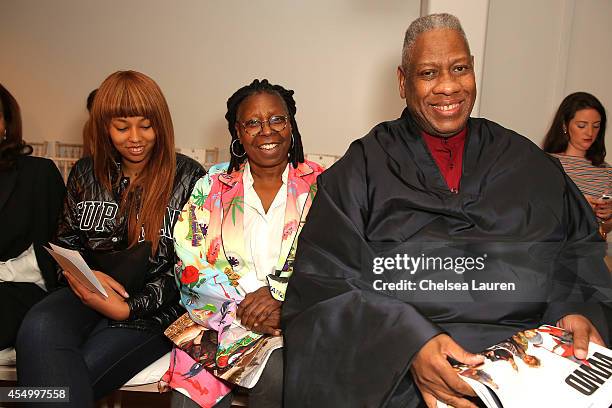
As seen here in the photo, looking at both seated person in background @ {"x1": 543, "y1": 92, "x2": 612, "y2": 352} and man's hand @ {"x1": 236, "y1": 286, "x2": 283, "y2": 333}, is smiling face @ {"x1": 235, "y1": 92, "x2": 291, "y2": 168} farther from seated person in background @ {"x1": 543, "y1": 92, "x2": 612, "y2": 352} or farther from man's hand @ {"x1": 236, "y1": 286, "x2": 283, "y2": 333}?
seated person in background @ {"x1": 543, "y1": 92, "x2": 612, "y2": 352}

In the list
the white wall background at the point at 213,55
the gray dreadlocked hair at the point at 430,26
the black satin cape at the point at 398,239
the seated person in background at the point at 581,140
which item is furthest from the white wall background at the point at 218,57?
the black satin cape at the point at 398,239

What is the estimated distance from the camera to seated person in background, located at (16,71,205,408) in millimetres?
2113

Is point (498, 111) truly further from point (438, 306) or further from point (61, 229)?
point (61, 229)

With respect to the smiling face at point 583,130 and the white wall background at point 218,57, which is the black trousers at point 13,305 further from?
the smiling face at point 583,130

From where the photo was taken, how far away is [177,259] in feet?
7.79

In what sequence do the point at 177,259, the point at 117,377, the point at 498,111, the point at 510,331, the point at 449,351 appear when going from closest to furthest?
the point at 449,351 → the point at 510,331 → the point at 117,377 → the point at 177,259 → the point at 498,111

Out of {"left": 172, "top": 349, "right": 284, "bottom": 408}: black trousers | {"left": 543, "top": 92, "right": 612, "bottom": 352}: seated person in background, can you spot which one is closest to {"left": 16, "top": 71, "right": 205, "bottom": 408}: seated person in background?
{"left": 172, "top": 349, "right": 284, "bottom": 408}: black trousers

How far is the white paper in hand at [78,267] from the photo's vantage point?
206 centimetres

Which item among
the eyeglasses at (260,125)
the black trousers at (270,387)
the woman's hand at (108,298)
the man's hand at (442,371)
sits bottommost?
the black trousers at (270,387)

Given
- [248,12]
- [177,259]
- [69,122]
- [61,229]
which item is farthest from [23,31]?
[177,259]

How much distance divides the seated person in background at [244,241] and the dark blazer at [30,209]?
0.67 meters

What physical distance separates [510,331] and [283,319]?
70 centimetres

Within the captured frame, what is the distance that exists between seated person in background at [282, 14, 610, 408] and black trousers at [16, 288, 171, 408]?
738mm

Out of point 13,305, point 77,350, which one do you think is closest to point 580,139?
point 77,350
